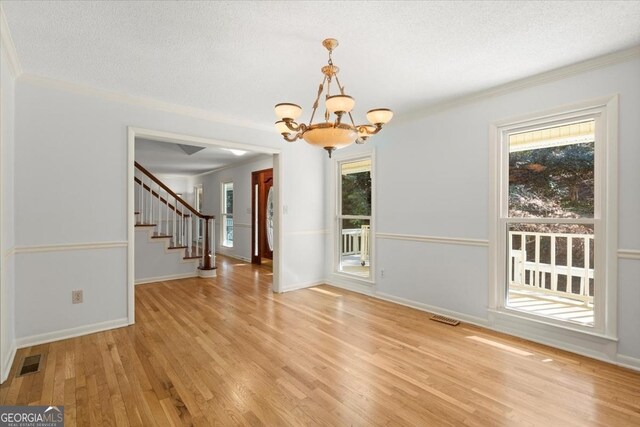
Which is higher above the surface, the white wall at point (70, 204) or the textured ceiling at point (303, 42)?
the textured ceiling at point (303, 42)

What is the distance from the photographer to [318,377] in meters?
2.28

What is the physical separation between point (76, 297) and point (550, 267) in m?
4.69

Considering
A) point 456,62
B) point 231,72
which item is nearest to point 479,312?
point 456,62

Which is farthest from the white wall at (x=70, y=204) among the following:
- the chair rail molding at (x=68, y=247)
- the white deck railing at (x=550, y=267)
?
the white deck railing at (x=550, y=267)

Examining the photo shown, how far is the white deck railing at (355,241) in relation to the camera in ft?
16.9

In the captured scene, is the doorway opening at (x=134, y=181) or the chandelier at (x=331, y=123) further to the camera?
the doorway opening at (x=134, y=181)

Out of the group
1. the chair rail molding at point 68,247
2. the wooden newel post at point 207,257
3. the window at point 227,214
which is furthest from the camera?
the window at point 227,214

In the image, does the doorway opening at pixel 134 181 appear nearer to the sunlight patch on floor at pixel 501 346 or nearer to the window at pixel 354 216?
the window at pixel 354 216

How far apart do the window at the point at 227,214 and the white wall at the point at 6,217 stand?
5.81m

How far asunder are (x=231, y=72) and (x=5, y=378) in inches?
112

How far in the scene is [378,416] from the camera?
185cm

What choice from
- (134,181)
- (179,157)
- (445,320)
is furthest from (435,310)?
(179,157)

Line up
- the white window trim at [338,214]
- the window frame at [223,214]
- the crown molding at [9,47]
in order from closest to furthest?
1. the crown molding at [9,47]
2. the white window trim at [338,214]
3. the window frame at [223,214]

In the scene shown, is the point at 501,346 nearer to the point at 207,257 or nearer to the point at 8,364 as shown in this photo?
the point at 8,364
